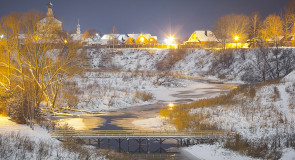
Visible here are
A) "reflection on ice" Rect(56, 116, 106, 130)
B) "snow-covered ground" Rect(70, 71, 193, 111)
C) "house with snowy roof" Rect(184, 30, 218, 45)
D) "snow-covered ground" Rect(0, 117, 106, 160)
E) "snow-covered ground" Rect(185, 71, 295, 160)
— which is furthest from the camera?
"house with snowy roof" Rect(184, 30, 218, 45)

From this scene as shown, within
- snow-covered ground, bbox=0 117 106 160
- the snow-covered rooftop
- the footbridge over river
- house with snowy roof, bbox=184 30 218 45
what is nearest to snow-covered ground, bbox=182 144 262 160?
the footbridge over river

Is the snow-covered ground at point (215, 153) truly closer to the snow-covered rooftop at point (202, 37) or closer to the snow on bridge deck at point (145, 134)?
the snow on bridge deck at point (145, 134)

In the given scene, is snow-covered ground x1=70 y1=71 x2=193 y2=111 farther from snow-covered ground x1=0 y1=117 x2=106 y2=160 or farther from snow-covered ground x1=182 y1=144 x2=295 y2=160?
snow-covered ground x1=182 y1=144 x2=295 y2=160

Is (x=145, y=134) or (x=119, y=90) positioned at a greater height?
(x=119, y=90)

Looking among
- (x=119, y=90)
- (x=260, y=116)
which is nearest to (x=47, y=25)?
(x=119, y=90)

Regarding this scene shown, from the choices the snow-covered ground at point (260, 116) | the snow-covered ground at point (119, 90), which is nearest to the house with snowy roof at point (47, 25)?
the snow-covered ground at point (119, 90)

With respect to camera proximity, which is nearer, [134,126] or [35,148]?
[35,148]

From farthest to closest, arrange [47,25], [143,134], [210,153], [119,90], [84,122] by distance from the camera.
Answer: [119,90] → [47,25] → [84,122] → [143,134] → [210,153]

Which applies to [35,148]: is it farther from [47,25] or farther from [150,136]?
[47,25]

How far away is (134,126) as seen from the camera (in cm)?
3114

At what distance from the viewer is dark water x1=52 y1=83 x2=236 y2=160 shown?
24.1 metres

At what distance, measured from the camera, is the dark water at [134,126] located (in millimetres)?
24078

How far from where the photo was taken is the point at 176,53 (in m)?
102

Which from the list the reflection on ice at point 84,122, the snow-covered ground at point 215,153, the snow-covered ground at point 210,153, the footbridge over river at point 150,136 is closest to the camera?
the snow-covered ground at point 215,153
